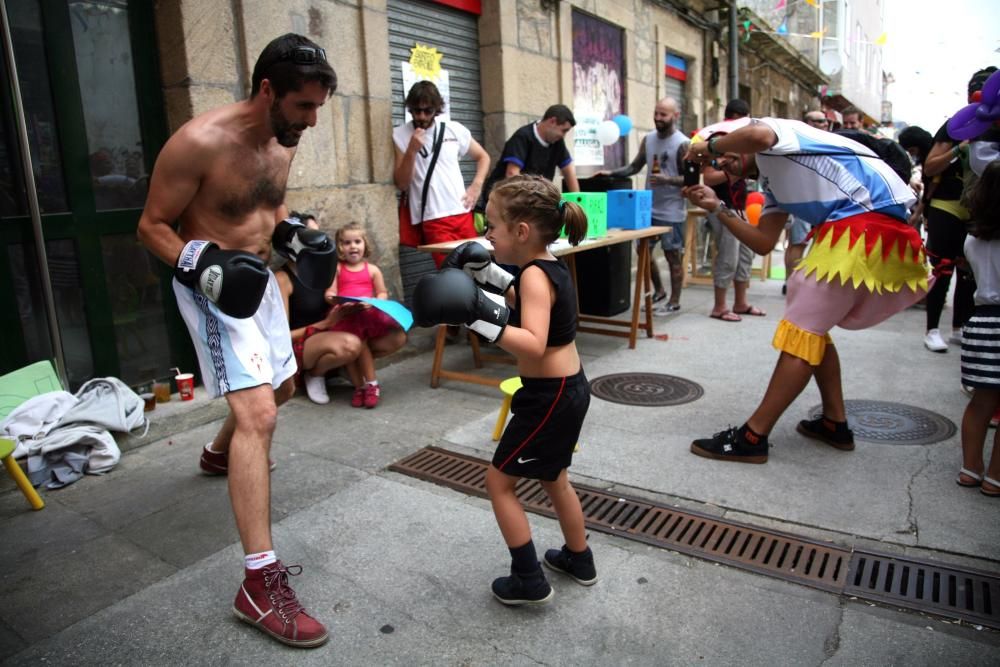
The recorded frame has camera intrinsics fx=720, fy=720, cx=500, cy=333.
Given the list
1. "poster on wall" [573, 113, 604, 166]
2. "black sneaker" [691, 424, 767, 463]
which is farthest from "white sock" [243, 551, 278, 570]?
"poster on wall" [573, 113, 604, 166]

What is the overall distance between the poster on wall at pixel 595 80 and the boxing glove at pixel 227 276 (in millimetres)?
6227

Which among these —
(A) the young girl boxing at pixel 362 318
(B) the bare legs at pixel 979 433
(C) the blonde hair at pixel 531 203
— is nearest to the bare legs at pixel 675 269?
(A) the young girl boxing at pixel 362 318

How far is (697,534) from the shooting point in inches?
110

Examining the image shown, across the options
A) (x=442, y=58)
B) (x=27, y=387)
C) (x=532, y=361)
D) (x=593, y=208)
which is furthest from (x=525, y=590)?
(x=442, y=58)

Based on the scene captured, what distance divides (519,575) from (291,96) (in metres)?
1.78

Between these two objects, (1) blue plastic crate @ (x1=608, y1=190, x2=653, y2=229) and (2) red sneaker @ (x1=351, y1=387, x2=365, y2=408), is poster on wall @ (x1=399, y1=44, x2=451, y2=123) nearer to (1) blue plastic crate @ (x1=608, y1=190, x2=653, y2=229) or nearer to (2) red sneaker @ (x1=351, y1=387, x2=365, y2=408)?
(1) blue plastic crate @ (x1=608, y1=190, x2=653, y2=229)

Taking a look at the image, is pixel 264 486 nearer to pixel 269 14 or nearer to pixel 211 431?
pixel 211 431

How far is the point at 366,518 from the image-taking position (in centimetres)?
297

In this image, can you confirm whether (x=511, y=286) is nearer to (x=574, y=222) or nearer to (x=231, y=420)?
(x=574, y=222)

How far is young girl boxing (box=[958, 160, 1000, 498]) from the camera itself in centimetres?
291

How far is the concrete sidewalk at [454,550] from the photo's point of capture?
2143 millimetres

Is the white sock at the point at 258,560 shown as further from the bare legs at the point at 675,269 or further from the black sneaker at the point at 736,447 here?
the bare legs at the point at 675,269

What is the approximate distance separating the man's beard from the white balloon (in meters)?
6.19

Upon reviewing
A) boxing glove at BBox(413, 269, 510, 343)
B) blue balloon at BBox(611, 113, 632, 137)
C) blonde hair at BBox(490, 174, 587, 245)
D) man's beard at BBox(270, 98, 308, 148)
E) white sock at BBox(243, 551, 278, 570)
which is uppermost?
blue balloon at BBox(611, 113, 632, 137)
